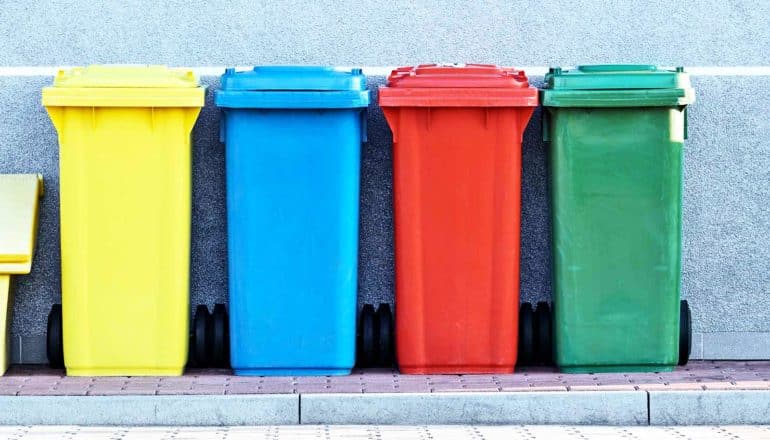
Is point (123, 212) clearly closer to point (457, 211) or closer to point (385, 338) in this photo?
point (385, 338)

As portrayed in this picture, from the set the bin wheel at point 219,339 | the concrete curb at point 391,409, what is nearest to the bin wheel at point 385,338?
the bin wheel at point 219,339

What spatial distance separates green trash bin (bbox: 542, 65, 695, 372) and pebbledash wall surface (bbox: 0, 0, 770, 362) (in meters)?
0.52

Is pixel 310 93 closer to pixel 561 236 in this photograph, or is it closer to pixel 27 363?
pixel 561 236

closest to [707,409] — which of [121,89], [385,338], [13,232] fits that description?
[385,338]

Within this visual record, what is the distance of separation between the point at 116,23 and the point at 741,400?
3593 mm

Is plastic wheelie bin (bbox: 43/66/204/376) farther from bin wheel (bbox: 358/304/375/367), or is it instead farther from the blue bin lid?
bin wheel (bbox: 358/304/375/367)

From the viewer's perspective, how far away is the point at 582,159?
766 centimetres

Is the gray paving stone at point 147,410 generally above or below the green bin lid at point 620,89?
below

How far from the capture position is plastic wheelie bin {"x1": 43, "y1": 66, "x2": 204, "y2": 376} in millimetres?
7535

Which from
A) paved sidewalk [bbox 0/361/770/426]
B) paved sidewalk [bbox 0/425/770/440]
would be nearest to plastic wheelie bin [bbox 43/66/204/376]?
paved sidewalk [bbox 0/361/770/426]

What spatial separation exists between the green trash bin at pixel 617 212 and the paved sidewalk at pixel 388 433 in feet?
2.57

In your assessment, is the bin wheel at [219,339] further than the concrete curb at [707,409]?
Yes

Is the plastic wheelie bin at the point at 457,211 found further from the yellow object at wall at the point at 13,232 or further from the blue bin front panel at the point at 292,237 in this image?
the yellow object at wall at the point at 13,232

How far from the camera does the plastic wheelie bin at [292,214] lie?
24.8ft
